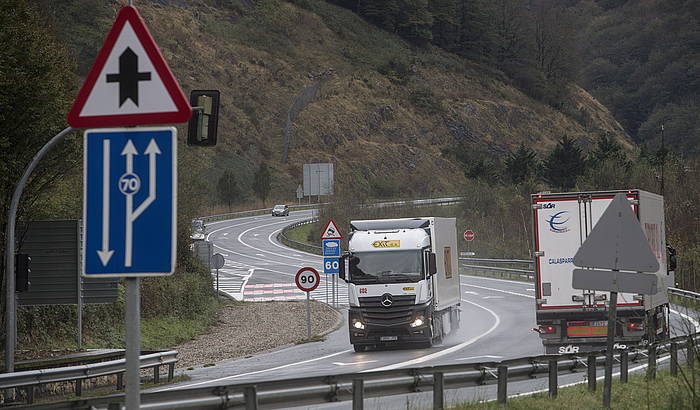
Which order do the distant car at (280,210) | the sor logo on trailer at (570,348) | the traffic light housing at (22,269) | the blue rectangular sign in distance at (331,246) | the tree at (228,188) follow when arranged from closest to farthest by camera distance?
the traffic light housing at (22,269) < the sor logo on trailer at (570,348) < the blue rectangular sign in distance at (331,246) < the tree at (228,188) < the distant car at (280,210)

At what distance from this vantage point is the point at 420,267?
27.4 m

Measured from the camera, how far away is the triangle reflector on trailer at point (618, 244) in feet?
39.5

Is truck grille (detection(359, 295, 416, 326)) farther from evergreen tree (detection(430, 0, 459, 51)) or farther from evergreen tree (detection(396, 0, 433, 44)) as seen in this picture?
evergreen tree (detection(430, 0, 459, 51))

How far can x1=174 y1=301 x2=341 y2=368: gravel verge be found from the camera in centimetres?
2955

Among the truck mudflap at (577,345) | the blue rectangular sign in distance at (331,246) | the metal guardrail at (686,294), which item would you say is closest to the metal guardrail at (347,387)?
the truck mudflap at (577,345)

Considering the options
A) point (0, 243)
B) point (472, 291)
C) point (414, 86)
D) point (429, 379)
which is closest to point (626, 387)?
point (429, 379)

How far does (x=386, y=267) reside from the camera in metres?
27.5

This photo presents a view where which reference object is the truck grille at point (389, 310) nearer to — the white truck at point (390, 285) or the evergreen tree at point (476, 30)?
the white truck at point (390, 285)

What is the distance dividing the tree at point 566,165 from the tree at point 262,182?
1076 inches

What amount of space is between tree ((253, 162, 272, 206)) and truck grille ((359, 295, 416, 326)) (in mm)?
77582

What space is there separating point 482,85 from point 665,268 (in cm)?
11970

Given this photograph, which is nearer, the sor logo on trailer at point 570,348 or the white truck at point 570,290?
the white truck at point 570,290

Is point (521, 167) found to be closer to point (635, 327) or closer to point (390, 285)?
point (390, 285)

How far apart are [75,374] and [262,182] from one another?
87.8 meters
